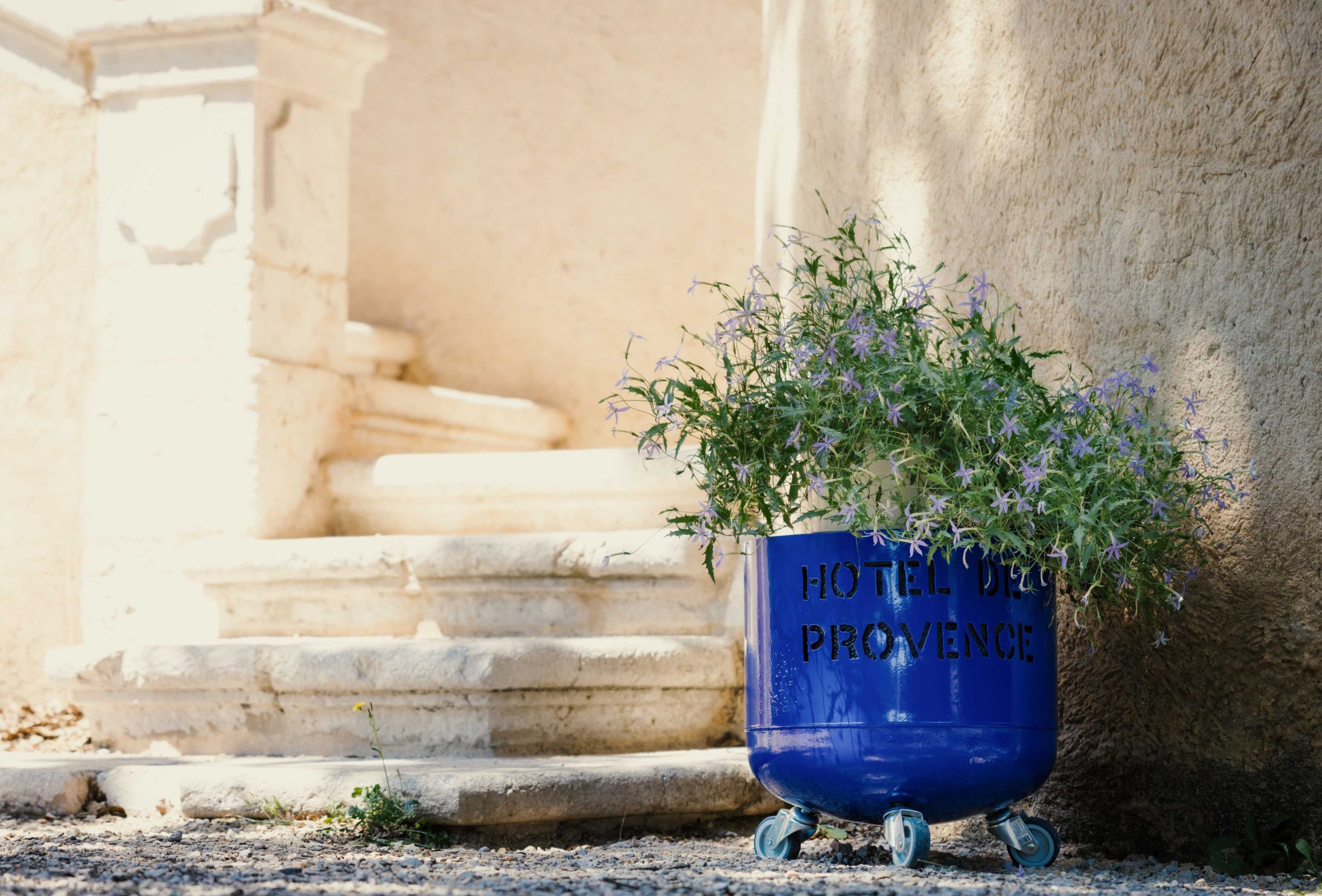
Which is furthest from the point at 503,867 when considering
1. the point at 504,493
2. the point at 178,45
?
the point at 178,45

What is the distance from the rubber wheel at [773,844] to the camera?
2.17m

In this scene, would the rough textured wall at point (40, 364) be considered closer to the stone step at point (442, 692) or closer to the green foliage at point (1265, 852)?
the stone step at point (442, 692)

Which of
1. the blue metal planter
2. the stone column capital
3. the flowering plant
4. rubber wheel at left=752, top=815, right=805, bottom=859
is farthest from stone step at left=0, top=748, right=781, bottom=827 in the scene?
the stone column capital

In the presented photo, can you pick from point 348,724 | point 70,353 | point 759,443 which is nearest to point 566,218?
point 70,353

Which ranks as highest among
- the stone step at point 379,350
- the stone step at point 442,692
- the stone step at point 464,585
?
the stone step at point 379,350

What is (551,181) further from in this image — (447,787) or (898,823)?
(898,823)

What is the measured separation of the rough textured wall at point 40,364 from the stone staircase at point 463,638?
1.56 ft

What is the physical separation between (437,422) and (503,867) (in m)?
2.14

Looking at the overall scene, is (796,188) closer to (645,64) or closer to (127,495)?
(127,495)

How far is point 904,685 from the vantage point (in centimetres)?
196

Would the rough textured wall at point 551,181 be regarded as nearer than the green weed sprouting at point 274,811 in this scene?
No

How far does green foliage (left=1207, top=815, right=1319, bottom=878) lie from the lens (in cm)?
202

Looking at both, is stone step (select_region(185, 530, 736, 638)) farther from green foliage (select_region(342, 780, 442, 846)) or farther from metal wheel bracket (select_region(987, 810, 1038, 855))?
metal wheel bracket (select_region(987, 810, 1038, 855))

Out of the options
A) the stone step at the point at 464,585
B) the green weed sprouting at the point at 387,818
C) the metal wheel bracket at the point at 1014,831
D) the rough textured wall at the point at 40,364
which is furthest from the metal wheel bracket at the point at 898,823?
the rough textured wall at the point at 40,364
